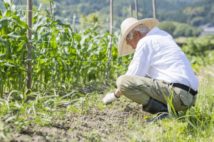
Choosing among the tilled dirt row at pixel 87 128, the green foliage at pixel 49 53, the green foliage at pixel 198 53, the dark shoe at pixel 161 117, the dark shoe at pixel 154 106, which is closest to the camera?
the tilled dirt row at pixel 87 128

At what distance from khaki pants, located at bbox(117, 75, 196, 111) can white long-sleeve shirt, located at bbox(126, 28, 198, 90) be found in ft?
0.21

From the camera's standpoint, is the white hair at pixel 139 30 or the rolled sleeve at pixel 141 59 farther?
the white hair at pixel 139 30

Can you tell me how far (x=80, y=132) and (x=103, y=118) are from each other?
2.22 feet

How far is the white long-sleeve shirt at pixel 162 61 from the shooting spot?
3.71 m

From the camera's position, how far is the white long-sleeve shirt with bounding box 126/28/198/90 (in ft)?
12.2

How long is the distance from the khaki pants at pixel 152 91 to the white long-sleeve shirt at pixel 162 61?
0.06 metres

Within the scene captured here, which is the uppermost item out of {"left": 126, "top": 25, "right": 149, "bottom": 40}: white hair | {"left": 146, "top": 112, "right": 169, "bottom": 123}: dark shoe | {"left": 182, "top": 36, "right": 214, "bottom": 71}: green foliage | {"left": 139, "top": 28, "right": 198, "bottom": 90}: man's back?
{"left": 126, "top": 25, "right": 149, "bottom": 40}: white hair

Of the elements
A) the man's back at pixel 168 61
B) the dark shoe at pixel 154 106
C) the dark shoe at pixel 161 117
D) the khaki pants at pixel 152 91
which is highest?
the man's back at pixel 168 61

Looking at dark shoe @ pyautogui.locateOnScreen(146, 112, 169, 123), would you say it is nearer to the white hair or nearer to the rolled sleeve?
the rolled sleeve

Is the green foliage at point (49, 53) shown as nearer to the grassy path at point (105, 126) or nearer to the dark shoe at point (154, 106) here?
the grassy path at point (105, 126)

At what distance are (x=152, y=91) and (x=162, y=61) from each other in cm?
27

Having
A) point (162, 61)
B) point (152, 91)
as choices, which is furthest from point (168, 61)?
point (152, 91)

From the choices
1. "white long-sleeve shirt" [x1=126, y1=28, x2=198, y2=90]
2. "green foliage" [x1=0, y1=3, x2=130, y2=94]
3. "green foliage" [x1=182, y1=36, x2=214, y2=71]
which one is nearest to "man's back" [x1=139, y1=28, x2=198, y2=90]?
"white long-sleeve shirt" [x1=126, y1=28, x2=198, y2=90]

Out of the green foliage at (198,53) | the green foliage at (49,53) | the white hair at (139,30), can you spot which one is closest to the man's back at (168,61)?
the white hair at (139,30)
